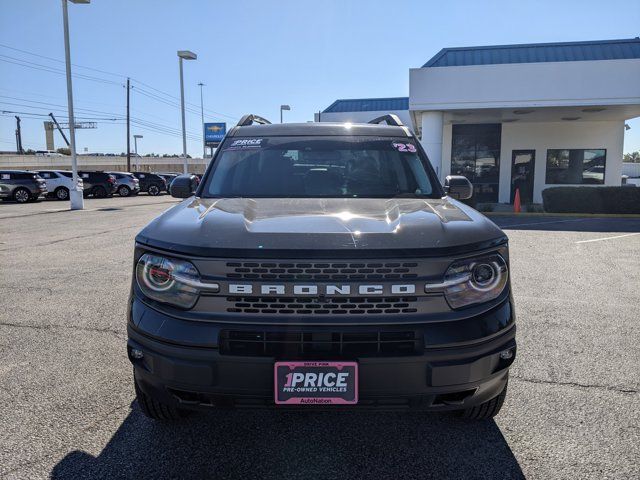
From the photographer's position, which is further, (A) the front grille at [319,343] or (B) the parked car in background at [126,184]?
(B) the parked car in background at [126,184]

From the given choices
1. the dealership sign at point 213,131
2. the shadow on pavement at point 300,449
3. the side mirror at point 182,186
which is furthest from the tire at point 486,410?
the dealership sign at point 213,131

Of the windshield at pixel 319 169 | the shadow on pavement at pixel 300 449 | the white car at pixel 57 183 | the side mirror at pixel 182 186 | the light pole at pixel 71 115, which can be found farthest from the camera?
the white car at pixel 57 183

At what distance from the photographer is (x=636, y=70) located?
53.9 ft

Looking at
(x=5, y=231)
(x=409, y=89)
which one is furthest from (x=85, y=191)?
(x=409, y=89)

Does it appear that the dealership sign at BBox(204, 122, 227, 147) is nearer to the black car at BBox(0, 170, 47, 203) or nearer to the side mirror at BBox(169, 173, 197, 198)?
the black car at BBox(0, 170, 47, 203)

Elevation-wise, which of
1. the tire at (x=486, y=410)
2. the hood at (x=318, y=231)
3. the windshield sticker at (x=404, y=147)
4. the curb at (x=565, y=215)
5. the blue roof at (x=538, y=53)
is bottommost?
the tire at (x=486, y=410)

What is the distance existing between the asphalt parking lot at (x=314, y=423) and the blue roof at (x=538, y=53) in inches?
597

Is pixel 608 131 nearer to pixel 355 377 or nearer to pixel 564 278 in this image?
pixel 564 278

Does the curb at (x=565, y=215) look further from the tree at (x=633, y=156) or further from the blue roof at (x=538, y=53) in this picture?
the tree at (x=633, y=156)

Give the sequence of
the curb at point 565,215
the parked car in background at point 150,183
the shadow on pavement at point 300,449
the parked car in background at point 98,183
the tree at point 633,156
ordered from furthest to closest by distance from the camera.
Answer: the tree at point 633,156, the parked car in background at point 150,183, the parked car in background at point 98,183, the curb at point 565,215, the shadow on pavement at point 300,449

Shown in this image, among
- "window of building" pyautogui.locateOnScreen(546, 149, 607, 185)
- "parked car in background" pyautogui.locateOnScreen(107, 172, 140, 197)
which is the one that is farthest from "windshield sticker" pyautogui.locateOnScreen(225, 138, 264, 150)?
"parked car in background" pyautogui.locateOnScreen(107, 172, 140, 197)

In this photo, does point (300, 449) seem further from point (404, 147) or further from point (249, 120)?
point (249, 120)

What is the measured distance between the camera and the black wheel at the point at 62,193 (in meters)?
26.4

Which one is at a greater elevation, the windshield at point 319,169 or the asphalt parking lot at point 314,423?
the windshield at point 319,169
